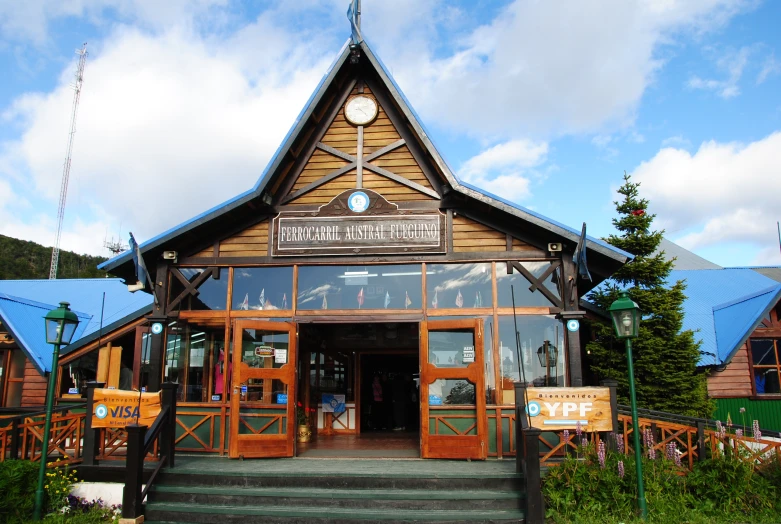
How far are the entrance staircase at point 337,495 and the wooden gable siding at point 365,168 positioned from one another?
15.5 ft

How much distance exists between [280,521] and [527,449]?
3253mm

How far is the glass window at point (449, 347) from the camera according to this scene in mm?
10125

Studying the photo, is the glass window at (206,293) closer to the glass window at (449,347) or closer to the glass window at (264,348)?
the glass window at (264,348)

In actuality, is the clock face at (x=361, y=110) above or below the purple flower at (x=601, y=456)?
above

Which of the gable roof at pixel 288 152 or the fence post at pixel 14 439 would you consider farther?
the gable roof at pixel 288 152

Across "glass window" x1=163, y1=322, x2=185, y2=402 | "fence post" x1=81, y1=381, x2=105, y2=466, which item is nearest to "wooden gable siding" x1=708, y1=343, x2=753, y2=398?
"glass window" x1=163, y1=322, x2=185, y2=402

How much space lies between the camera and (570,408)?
9.09 m

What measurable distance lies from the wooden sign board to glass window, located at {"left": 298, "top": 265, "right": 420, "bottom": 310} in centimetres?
36

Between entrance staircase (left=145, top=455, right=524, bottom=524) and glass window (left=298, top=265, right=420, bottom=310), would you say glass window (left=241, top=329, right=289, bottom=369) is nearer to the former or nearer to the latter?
glass window (left=298, top=265, right=420, bottom=310)

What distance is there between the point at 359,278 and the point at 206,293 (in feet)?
9.36

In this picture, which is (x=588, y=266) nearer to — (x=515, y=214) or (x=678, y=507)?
(x=515, y=214)

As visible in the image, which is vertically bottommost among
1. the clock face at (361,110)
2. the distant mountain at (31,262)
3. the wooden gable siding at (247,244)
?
the wooden gable siding at (247,244)

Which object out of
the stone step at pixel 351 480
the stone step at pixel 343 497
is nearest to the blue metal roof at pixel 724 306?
the stone step at pixel 351 480

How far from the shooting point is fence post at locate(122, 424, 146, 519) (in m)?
7.95
